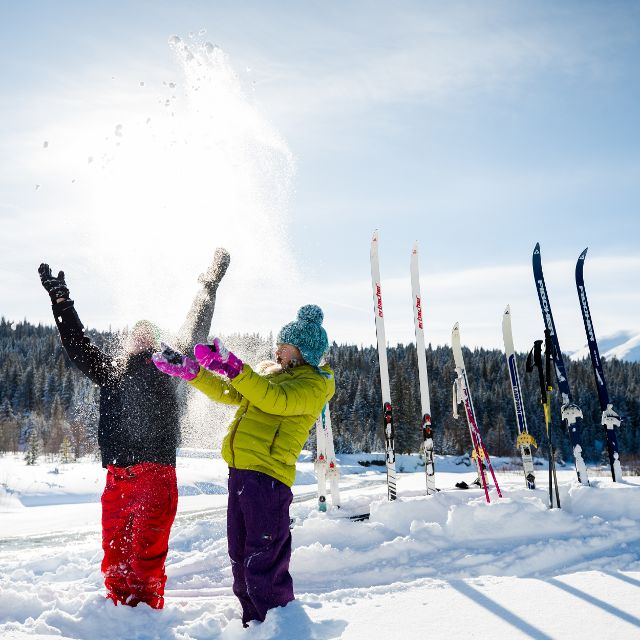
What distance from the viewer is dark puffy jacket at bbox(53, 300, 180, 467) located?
3.35 meters

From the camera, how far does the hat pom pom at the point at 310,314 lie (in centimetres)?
324

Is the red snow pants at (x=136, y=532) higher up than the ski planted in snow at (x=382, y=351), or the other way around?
the ski planted in snow at (x=382, y=351)

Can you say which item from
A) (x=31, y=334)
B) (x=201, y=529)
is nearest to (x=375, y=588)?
(x=201, y=529)

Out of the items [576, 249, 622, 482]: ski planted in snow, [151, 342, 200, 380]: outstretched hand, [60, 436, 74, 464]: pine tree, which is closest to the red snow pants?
[151, 342, 200, 380]: outstretched hand

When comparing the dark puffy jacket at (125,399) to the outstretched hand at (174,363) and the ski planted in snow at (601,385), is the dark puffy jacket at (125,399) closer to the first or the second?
the outstretched hand at (174,363)

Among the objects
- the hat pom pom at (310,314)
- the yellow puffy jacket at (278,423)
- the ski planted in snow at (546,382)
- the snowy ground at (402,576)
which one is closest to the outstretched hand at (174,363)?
the yellow puffy jacket at (278,423)

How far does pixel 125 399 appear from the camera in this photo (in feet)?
11.1

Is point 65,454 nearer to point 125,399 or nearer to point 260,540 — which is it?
point 125,399

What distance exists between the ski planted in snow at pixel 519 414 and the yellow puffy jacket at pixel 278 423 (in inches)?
182

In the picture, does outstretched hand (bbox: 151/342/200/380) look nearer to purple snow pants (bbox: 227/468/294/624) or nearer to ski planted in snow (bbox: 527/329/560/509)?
purple snow pants (bbox: 227/468/294/624)

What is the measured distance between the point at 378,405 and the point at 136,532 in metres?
60.1

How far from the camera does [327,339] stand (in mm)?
3324

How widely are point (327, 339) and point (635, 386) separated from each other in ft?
280

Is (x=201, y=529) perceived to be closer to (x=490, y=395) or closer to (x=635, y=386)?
(x=490, y=395)
